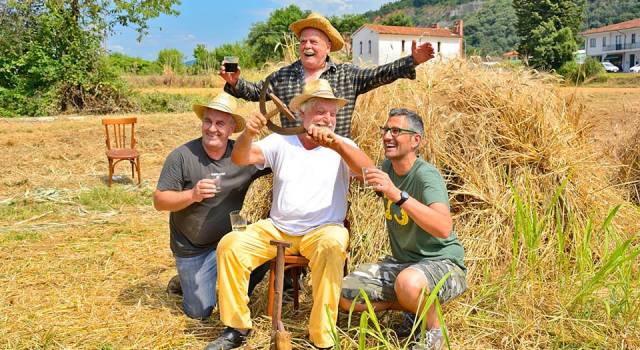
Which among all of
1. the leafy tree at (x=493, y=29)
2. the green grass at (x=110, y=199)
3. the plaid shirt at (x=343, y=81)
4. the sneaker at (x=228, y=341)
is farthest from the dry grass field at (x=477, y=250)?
the leafy tree at (x=493, y=29)

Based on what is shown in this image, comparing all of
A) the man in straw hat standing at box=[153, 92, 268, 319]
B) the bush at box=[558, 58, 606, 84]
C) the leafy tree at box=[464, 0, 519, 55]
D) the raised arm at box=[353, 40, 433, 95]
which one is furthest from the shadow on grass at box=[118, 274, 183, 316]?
the leafy tree at box=[464, 0, 519, 55]

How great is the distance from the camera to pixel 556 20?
42.7 m

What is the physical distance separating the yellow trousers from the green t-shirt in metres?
0.29

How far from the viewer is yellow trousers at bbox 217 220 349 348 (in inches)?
121

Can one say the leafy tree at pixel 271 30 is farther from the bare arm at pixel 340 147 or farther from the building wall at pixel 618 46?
the bare arm at pixel 340 147

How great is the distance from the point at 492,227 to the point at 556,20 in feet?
141

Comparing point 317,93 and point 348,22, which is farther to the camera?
point 348,22

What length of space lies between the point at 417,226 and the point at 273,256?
82 cm

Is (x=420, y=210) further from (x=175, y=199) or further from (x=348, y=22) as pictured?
(x=348, y=22)

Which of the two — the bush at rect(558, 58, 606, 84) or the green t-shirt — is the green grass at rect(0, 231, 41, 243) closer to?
the green t-shirt

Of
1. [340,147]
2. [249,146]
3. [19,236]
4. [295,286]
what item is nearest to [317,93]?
[340,147]

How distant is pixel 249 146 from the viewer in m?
3.34

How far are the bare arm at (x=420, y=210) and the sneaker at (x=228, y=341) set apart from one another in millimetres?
1158

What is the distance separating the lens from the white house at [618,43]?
72.6 m
